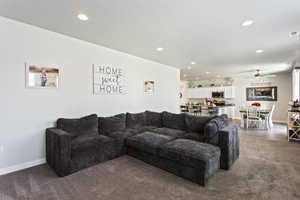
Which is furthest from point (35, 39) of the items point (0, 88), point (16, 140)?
point (16, 140)

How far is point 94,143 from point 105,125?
2.57 ft

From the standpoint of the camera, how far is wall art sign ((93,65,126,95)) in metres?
3.84

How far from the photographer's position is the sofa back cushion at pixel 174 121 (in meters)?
3.97

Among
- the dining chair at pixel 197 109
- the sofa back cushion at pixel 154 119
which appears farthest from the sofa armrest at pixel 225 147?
the dining chair at pixel 197 109

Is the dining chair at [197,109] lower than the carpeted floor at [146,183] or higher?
higher

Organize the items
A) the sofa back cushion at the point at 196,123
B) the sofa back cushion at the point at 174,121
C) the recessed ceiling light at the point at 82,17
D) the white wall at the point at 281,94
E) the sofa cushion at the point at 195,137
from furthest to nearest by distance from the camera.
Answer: the white wall at the point at 281,94
the sofa back cushion at the point at 174,121
the sofa back cushion at the point at 196,123
the sofa cushion at the point at 195,137
the recessed ceiling light at the point at 82,17

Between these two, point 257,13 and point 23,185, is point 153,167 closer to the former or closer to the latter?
point 23,185

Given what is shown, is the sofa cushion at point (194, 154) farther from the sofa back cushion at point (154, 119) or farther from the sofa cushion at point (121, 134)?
the sofa back cushion at point (154, 119)

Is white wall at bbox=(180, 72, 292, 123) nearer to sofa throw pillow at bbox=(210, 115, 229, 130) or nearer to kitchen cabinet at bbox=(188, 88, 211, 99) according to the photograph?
kitchen cabinet at bbox=(188, 88, 211, 99)

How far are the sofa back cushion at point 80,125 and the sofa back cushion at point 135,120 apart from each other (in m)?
0.96

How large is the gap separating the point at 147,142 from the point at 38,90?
242 centimetres

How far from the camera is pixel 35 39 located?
9.46ft

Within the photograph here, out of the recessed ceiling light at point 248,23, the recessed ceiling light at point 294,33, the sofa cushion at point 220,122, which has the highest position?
the recessed ceiling light at point 248,23

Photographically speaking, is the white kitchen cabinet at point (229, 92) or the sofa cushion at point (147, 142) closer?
the sofa cushion at point (147, 142)
